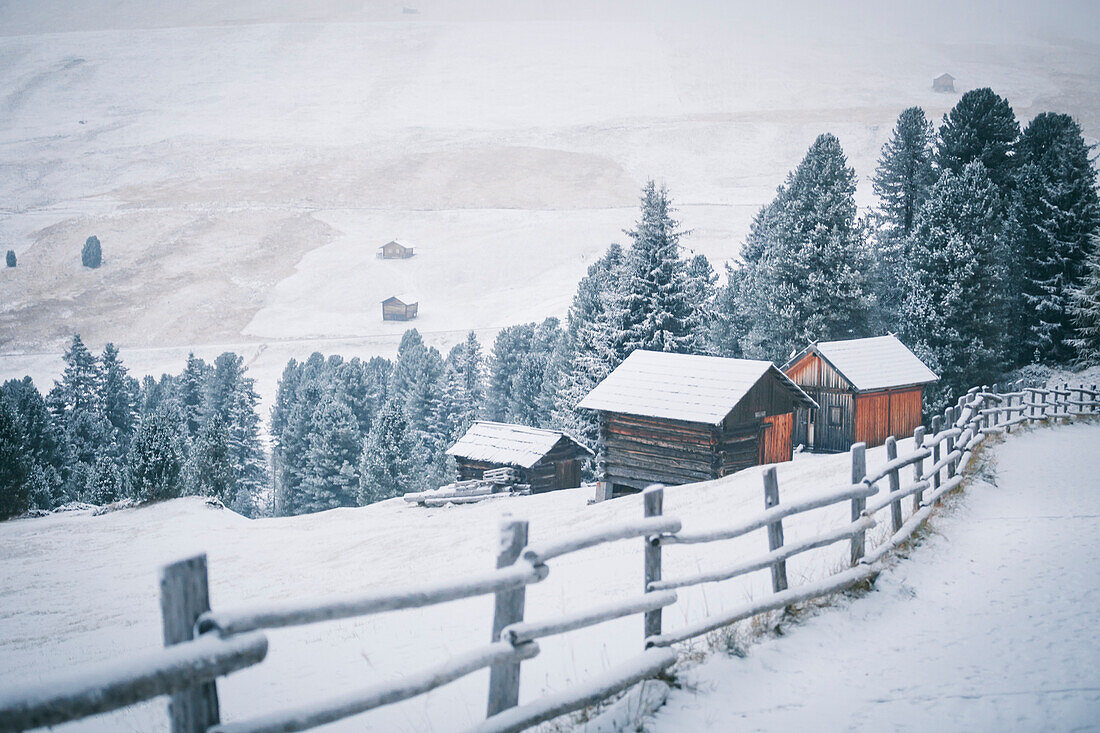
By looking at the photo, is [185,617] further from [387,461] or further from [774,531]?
[387,461]

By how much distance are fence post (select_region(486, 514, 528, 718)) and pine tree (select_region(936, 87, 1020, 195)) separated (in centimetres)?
5168

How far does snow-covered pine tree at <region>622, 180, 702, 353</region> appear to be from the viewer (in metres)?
42.5

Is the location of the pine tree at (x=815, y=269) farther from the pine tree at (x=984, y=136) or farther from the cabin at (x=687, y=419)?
the cabin at (x=687, y=419)

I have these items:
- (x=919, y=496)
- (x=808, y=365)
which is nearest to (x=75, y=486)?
(x=808, y=365)

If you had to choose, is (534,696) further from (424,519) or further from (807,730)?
(424,519)

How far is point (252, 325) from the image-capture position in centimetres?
10825

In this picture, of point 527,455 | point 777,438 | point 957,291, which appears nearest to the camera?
point 777,438

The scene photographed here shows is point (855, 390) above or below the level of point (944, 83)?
below

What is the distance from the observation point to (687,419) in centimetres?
2795

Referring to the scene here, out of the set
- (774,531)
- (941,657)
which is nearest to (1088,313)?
(774,531)

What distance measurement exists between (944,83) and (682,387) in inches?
6705

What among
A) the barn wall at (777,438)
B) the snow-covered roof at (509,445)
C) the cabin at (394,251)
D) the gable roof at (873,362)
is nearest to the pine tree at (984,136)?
the gable roof at (873,362)

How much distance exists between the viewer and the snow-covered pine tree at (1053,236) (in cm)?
4375

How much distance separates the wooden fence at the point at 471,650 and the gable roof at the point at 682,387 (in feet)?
62.0
